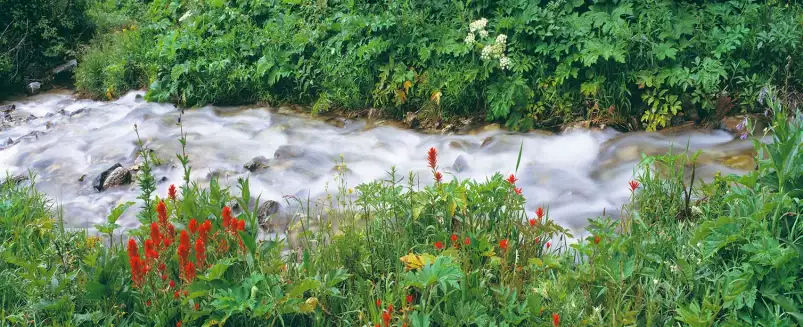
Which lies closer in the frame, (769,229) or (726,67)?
(769,229)

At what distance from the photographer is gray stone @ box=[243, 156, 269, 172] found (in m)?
6.76

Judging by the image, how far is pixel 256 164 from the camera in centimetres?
680

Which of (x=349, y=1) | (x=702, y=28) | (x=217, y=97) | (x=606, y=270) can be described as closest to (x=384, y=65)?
(x=349, y=1)

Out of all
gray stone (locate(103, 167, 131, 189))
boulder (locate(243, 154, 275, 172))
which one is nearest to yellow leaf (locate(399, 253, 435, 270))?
boulder (locate(243, 154, 275, 172))

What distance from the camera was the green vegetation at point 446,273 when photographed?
311cm

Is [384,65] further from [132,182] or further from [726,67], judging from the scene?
[726,67]

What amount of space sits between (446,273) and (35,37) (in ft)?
36.5

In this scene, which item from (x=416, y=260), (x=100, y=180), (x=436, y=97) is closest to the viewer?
(x=416, y=260)

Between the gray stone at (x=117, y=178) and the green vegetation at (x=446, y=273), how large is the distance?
255 cm

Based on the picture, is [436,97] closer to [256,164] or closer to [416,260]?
[256,164]

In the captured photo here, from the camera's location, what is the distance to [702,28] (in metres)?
6.94

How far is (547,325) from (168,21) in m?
9.16

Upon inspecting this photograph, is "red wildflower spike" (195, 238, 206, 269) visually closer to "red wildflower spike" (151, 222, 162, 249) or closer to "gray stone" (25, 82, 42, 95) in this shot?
"red wildflower spike" (151, 222, 162, 249)

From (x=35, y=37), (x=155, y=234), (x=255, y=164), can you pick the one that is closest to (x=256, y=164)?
(x=255, y=164)
